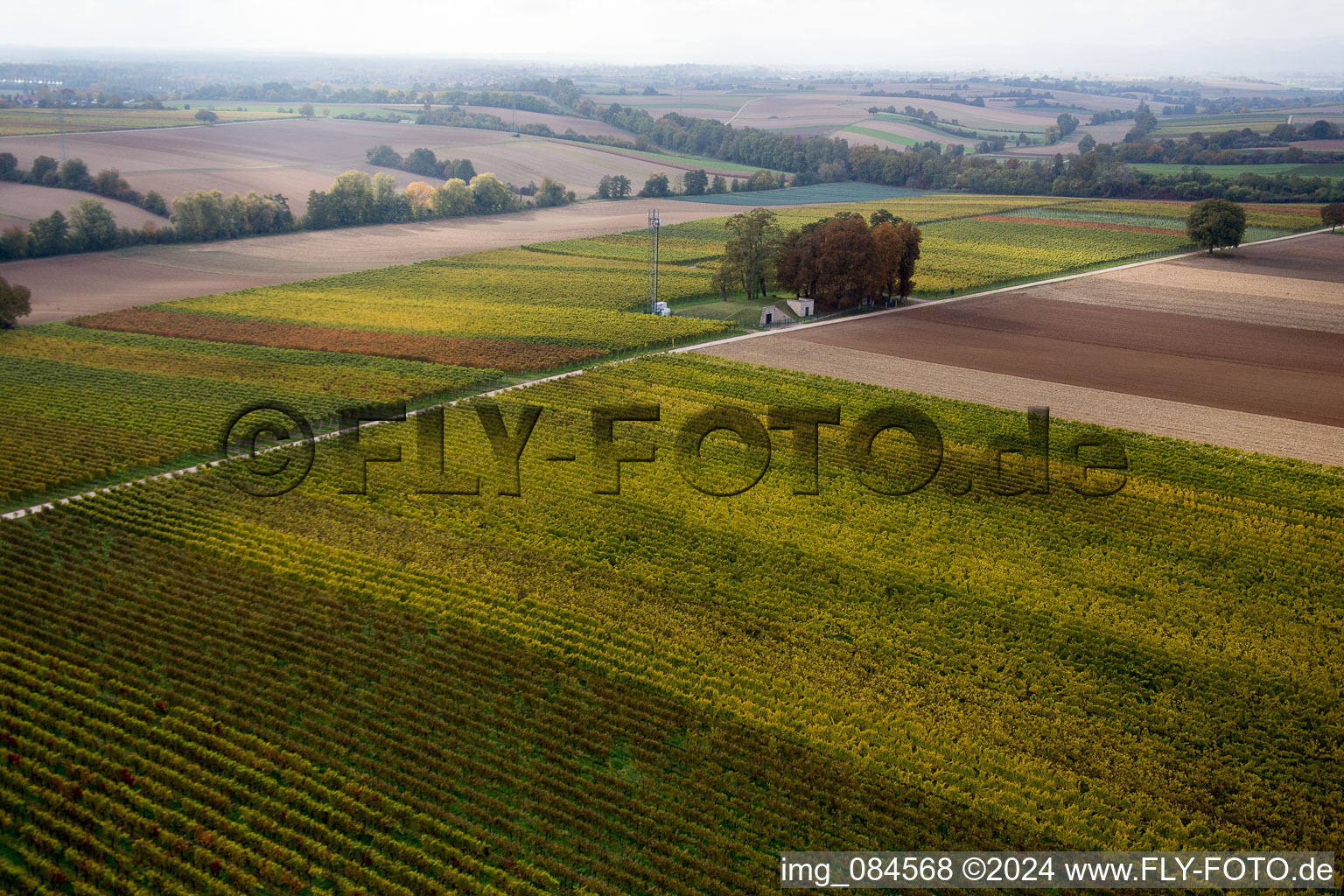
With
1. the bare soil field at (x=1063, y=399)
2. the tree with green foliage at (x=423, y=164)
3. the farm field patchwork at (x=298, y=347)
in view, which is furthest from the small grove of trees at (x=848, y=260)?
the tree with green foliage at (x=423, y=164)

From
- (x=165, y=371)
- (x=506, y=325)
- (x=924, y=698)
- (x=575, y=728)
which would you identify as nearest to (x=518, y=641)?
(x=575, y=728)

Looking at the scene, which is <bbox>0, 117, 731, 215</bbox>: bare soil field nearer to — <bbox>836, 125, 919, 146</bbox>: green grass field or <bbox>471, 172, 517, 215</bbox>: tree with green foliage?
<bbox>471, 172, 517, 215</bbox>: tree with green foliage

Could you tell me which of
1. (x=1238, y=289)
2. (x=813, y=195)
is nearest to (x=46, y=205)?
(x=813, y=195)

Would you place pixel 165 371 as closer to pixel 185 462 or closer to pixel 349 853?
pixel 185 462

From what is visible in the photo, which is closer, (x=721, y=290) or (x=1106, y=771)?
(x=1106, y=771)

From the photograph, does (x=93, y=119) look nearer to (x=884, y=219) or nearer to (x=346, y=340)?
(x=346, y=340)

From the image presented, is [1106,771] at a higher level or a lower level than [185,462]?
lower
